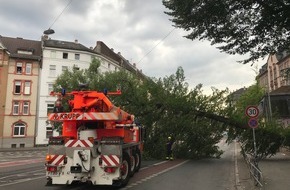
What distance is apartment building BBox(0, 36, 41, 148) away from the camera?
45656mm

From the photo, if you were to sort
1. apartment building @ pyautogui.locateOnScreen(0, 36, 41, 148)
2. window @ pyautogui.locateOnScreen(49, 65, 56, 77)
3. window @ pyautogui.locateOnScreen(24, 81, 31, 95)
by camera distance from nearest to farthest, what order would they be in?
apartment building @ pyautogui.locateOnScreen(0, 36, 41, 148), window @ pyautogui.locateOnScreen(24, 81, 31, 95), window @ pyautogui.locateOnScreen(49, 65, 56, 77)

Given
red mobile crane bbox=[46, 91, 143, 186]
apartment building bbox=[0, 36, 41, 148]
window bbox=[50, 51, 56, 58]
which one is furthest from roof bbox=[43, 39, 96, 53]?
red mobile crane bbox=[46, 91, 143, 186]

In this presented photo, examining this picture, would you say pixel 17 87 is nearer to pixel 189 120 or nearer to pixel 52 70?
pixel 52 70

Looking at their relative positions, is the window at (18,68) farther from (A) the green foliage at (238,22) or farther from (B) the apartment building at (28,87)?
(A) the green foliage at (238,22)

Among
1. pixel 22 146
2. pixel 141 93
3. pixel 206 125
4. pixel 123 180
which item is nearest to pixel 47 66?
pixel 22 146

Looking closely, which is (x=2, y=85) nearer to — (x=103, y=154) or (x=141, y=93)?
(x=141, y=93)

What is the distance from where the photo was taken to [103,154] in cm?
1045

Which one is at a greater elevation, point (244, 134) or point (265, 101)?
point (265, 101)

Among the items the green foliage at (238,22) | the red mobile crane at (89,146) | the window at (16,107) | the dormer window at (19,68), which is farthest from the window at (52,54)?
the green foliage at (238,22)

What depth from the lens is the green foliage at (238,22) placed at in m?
9.52

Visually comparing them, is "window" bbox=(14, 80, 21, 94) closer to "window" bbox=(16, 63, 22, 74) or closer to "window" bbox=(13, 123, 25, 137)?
"window" bbox=(16, 63, 22, 74)

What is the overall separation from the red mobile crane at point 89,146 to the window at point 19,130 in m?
36.9

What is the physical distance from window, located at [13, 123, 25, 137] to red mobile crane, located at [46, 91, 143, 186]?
36924 millimetres

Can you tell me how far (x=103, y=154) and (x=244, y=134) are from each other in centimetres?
1570
